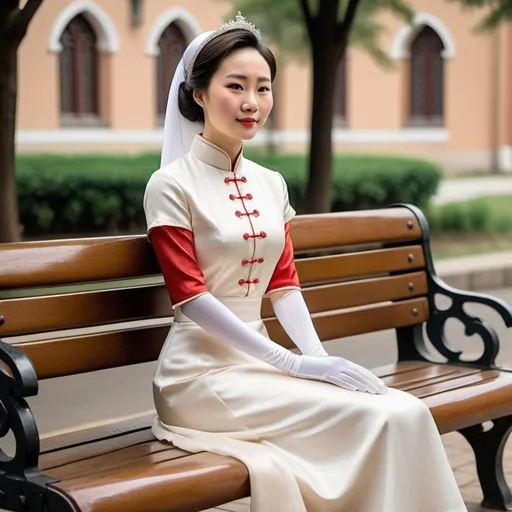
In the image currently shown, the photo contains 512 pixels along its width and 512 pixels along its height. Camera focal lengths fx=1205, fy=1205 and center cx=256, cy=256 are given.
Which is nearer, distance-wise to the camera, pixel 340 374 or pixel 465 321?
pixel 340 374

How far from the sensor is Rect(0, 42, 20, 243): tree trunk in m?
8.55

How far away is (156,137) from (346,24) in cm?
1422

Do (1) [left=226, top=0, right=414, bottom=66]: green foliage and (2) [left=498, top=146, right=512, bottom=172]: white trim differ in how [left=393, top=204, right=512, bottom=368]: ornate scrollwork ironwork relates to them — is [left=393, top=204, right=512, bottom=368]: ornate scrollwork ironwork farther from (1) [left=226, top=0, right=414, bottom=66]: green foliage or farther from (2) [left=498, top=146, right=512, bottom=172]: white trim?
(2) [left=498, top=146, right=512, bottom=172]: white trim

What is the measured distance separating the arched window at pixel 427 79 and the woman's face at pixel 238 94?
26.6m

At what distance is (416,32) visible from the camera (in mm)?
29828

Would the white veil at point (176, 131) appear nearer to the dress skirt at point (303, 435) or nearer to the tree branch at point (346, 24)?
the dress skirt at point (303, 435)

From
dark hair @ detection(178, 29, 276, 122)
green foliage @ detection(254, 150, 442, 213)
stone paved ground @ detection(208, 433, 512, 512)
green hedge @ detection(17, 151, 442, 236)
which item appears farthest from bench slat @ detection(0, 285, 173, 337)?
green foliage @ detection(254, 150, 442, 213)

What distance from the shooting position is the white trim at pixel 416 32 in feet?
95.5

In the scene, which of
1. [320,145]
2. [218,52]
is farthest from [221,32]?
[320,145]

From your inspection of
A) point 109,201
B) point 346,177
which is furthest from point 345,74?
point 109,201

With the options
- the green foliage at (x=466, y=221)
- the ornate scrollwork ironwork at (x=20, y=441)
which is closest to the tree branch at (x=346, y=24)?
the green foliage at (x=466, y=221)

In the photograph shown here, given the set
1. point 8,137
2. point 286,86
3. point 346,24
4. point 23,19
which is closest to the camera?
point 23,19

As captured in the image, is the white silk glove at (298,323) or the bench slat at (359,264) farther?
the bench slat at (359,264)

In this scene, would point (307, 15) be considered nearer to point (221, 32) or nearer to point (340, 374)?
point (221, 32)
